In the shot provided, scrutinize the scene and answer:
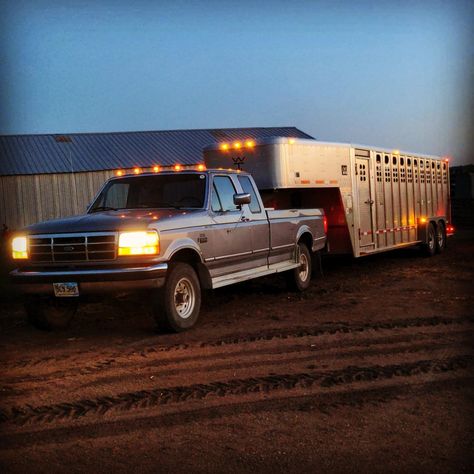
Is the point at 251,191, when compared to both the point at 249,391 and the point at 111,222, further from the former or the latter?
the point at 249,391

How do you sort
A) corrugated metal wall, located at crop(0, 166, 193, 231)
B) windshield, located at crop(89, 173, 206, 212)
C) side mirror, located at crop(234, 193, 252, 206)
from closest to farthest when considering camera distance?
windshield, located at crop(89, 173, 206, 212) < side mirror, located at crop(234, 193, 252, 206) < corrugated metal wall, located at crop(0, 166, 193, 231)

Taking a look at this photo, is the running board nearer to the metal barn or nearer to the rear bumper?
the rear bumper

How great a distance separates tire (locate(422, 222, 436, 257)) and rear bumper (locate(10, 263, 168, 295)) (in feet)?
37.5

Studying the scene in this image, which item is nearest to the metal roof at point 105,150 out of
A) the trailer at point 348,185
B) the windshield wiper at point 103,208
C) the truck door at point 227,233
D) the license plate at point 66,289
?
the trailer at point 348,185

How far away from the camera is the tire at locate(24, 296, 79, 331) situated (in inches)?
314

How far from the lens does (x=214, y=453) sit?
3910mm

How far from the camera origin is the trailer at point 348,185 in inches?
464

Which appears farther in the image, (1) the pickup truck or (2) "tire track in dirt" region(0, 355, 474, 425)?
(1) the pickup truck

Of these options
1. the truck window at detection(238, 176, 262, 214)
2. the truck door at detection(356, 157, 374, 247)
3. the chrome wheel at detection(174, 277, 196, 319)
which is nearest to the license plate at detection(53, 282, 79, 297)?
the chrome wheel at detection(174, 277, 196, 319)

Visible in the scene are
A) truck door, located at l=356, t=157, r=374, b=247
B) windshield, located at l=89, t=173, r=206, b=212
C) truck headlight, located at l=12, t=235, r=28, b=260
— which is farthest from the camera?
truck door, located at l=356, t=157, r=374, b=247

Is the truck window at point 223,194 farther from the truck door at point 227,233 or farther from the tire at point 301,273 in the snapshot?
the tire at point 301,273

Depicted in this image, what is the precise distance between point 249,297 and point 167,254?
11.2ft

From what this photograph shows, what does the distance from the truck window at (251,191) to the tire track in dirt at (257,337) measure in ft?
8.21

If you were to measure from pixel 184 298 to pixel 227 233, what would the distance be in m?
1.28
